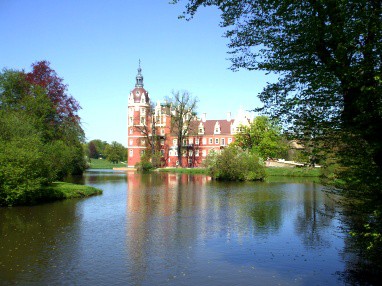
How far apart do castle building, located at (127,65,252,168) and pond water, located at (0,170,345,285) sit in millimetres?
62711

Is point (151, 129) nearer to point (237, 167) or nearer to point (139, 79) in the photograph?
point (139, 79)

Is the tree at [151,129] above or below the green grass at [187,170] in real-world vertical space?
above

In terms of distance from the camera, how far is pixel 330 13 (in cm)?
725

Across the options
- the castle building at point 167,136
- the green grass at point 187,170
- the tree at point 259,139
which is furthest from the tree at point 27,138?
the castle building at point 167,136

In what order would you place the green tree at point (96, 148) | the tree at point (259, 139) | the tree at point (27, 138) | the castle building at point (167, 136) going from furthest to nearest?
the green tree at point (96, 148), the castle building at point (167, 136), the tree at point (259, 139), the tree at point (27, 138)

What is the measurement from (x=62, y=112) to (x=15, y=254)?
29.3 meters

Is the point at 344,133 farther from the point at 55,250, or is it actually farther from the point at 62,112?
the point at 62,112

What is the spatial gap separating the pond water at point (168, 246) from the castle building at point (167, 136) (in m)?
62.7

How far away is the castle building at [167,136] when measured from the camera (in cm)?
8488

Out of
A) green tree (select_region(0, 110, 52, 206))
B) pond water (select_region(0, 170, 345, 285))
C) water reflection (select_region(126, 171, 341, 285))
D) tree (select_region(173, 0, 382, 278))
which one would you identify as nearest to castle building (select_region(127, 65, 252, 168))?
green tree (select_region(0, 110, 52, 206))

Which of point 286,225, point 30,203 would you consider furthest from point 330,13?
point 30,203

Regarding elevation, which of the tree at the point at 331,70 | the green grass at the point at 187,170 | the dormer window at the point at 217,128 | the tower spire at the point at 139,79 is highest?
the tower spire at the point at 139,79

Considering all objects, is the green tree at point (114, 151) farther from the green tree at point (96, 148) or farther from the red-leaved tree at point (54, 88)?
the red-leaved tree at point (54, 88)

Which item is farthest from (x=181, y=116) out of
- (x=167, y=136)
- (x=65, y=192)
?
(x=65, y=192)
